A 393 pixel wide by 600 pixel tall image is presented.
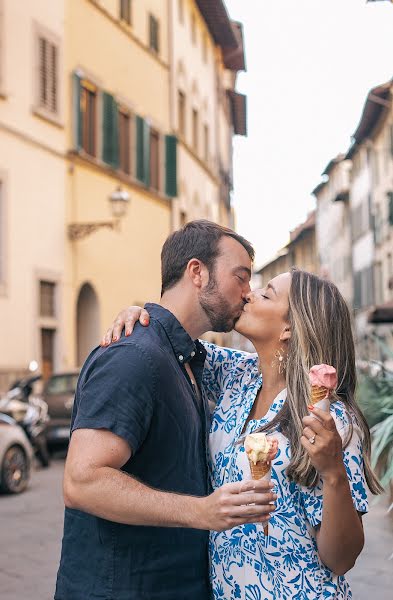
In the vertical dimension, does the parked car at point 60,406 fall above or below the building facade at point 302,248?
below

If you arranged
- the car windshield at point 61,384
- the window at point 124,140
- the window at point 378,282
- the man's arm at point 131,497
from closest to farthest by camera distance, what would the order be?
the man's arm at point 131,497
the car windshield at point 61,384
the window at point 124,140
the window at point 378,282

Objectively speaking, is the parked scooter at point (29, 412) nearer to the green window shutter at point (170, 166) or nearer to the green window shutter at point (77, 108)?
the green window shutter at point (77, 108)

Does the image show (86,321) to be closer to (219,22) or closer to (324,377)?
(219,22)

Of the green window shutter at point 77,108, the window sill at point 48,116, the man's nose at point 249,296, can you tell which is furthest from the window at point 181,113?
the man's nose at point 249,296

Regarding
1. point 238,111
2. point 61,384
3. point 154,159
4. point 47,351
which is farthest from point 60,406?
point 238,111

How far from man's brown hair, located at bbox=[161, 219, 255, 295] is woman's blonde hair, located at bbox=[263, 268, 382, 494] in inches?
11.2

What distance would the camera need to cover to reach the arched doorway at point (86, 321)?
934 inches

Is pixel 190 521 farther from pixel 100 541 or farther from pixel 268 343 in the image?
pixel 268 343

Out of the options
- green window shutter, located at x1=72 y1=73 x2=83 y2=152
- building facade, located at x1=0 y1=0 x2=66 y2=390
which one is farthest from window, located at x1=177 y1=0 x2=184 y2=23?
building facade, located at x1=0 y1=0 x2=66 y2=390

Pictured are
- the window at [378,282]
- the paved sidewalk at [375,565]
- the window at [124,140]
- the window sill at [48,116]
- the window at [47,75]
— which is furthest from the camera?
the window at [378,282]

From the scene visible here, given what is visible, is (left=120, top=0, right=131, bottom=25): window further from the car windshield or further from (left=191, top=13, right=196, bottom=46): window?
the car windshield

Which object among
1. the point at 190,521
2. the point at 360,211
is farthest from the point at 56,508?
the point at 360,211

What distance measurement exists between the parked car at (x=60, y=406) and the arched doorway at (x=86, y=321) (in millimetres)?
5350

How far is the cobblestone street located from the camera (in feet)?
22.7
